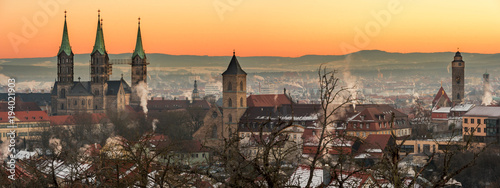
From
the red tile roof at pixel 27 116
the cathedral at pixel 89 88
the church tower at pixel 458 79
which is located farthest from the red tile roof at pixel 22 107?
the church tower at pixel 458 79

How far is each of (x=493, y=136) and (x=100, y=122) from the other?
3505 cm

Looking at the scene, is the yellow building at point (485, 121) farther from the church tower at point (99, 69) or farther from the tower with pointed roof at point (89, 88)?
the church tower at point (99, 69)

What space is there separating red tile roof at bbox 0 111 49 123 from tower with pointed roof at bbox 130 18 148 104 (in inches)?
993

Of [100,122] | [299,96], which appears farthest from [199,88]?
[100,122]

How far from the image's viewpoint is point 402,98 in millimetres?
155000

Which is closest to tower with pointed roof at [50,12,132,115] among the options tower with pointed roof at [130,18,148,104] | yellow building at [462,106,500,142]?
tower with pointed roof at [130,18,148,104]

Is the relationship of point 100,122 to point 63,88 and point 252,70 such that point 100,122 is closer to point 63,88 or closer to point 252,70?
point 63,88

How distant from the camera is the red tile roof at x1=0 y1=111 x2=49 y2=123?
8229 cm

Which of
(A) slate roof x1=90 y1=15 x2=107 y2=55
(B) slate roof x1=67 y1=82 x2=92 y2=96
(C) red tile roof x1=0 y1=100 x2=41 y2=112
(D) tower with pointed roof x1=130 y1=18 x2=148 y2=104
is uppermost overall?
(A) slate roof x1=90 y1=15 x2=107 y2=55

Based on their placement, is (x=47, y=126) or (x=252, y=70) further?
(x=252, y=70)

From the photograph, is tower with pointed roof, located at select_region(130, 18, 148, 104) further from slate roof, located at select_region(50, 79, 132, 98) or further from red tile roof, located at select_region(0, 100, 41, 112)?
red tile roof, located at select_region(0, 100, 41, 112)

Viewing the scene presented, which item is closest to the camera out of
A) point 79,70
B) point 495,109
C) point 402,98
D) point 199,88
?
point 495,109

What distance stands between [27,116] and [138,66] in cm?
2897

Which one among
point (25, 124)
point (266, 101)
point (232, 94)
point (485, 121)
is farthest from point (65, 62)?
point (485, 121)
